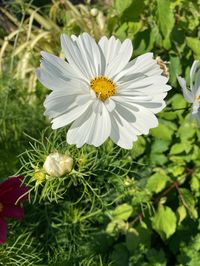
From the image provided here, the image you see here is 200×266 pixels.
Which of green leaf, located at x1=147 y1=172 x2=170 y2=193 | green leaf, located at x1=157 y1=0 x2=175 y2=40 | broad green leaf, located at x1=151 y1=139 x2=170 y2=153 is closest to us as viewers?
green leaf, located at x1=157 y1=0 x2=175 y2=40

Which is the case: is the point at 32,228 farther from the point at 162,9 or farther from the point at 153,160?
the point at 162,9

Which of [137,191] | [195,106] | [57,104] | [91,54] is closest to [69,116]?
[57,104]

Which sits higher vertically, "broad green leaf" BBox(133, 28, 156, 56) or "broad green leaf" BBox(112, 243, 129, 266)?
"broad green leaf" BBox(133, 28, 156, 56)

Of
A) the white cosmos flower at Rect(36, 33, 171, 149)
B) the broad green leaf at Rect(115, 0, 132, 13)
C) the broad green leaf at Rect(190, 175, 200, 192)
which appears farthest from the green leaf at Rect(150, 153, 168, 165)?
the white cosmos flower at Rect(36, 33, 171, 149)

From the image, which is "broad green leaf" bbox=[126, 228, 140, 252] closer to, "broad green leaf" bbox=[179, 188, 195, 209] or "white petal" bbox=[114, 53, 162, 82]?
"broad green leaf" bbox=[179, 188, 195, 209]

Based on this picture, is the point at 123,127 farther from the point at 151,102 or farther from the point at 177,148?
the point at 177,148

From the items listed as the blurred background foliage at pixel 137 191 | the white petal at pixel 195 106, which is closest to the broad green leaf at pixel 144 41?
the blurred background foliage at pixel 137 191

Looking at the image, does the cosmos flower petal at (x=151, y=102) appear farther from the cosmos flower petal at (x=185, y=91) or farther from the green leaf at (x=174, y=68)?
the green leaf at (x=174, y=68)

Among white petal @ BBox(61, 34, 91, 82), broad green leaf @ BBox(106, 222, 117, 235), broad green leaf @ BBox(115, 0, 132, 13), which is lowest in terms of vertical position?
broad green leaf @ BBox(106, 222, 117, 235)
